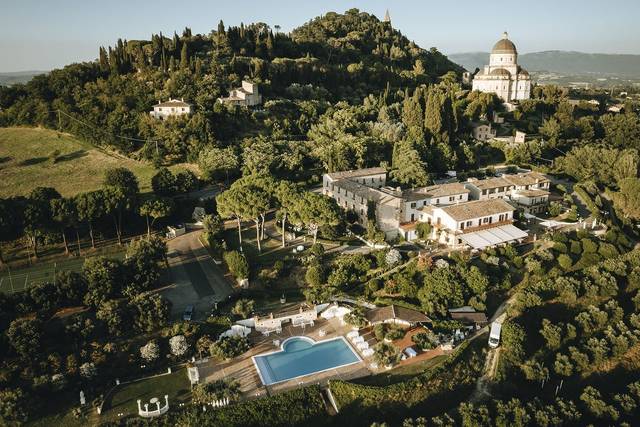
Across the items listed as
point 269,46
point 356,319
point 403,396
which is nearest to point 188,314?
point 356,319

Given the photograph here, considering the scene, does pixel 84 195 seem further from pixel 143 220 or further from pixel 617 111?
pixel 617 111

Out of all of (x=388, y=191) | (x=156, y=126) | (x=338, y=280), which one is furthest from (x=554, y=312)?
(x=156, y=126)

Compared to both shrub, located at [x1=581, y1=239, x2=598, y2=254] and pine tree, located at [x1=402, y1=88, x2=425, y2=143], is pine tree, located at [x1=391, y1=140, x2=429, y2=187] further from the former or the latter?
shrub, located at [x1=581, y1=239, x2=598, y2=254]

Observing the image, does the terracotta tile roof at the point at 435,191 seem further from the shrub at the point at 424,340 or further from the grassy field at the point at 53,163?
the grassy field at the point at 53,163

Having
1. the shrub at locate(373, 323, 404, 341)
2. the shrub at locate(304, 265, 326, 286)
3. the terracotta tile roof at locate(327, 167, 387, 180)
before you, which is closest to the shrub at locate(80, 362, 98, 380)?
the shrub at locate(304, 265, 326, 286)

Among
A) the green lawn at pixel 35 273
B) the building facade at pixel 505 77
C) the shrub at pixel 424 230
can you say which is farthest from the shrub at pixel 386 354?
the building facade at pixel 505 77

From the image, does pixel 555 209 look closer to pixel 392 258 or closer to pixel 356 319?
pixel 392 258
